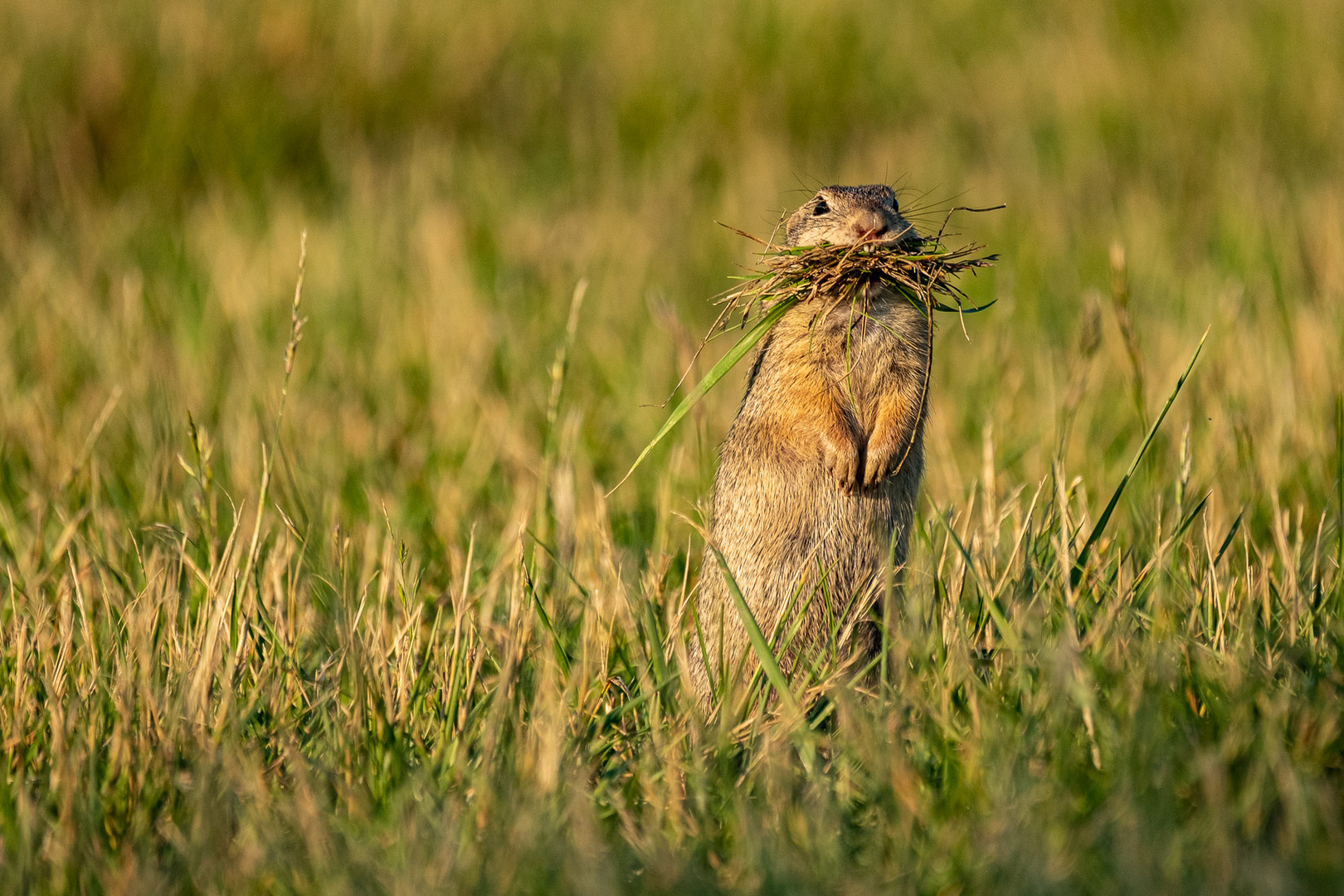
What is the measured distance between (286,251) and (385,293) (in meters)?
0.83

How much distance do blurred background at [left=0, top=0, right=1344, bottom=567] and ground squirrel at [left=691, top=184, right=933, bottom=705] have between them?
398 mm

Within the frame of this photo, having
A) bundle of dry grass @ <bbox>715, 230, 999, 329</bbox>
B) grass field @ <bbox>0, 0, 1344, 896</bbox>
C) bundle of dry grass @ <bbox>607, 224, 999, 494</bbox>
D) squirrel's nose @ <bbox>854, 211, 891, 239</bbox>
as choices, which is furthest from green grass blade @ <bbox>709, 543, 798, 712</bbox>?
squirrel's nose @ <bbox>854, 211, 891, 239</bbox>

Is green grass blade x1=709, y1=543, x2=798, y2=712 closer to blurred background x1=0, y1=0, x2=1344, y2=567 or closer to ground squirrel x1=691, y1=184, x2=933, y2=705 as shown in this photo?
ground squirrel x1=691, y1=184, x2=933, y2=705

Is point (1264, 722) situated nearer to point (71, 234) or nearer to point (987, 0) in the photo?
point (71, 234)

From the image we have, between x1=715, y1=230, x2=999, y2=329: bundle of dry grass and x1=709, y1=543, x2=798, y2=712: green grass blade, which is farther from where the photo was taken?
x1=715, y1=230, x2=999, y2=329: bundle of dry grass

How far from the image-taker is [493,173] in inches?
362

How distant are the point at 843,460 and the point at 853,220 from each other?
59cm

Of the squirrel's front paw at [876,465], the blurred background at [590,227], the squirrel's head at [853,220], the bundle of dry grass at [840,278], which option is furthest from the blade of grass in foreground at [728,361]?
the blurred background at [590,227]

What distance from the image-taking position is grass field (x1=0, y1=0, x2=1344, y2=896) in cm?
227

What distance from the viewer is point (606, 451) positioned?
5.41 meters

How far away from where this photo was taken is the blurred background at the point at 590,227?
490cm

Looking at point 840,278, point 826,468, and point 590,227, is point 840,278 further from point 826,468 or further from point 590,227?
point 590,227

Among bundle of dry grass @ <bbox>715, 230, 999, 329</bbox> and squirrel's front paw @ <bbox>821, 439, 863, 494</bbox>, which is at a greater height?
bundle of dry grass @ <bbox>715, 230, 999, 329</bbox>

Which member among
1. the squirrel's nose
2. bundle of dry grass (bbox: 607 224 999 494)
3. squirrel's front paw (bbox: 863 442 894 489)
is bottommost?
squirrel's front paw (bbox: 863 442 894 489)
